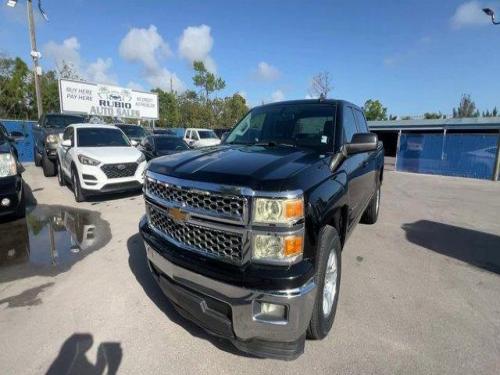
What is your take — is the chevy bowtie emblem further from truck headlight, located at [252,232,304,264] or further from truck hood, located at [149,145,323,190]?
truck headlight, located at [252,232,304,264]

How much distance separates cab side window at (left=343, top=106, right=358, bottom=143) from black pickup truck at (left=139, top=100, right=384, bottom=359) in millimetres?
530

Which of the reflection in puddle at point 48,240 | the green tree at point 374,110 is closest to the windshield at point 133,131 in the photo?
the reflection in puddle at point 48,240

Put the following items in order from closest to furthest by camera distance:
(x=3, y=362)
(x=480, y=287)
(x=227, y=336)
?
(x=227, y=336), (x=3, y=362), (x=480, y=287)

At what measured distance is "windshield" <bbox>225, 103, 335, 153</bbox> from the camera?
327 centimetres

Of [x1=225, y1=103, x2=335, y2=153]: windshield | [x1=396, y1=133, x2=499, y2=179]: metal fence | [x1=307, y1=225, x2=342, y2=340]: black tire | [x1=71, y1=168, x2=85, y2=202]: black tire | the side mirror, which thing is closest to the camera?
[x1=307, y1=225, x2=342, y2=340]: black tire

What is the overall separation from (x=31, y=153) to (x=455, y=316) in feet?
60.1

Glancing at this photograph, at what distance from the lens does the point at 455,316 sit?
119 inches

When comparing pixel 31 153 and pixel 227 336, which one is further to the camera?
pixel 31 153

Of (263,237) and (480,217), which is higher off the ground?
(263,237)

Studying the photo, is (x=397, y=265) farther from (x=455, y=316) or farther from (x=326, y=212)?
(x=326, y=212)

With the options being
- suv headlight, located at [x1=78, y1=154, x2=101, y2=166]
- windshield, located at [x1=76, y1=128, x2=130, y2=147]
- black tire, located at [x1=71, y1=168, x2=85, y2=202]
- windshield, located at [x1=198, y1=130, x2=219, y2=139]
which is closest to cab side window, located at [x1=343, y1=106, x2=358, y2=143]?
suv headlight, located at [x1=78, y1=154, x2=101, y2=166]

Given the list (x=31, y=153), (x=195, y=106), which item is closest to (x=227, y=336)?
(x=31, y=153)

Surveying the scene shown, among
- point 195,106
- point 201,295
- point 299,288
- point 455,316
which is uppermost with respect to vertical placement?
point 195,106

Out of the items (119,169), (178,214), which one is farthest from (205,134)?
(178,214)
